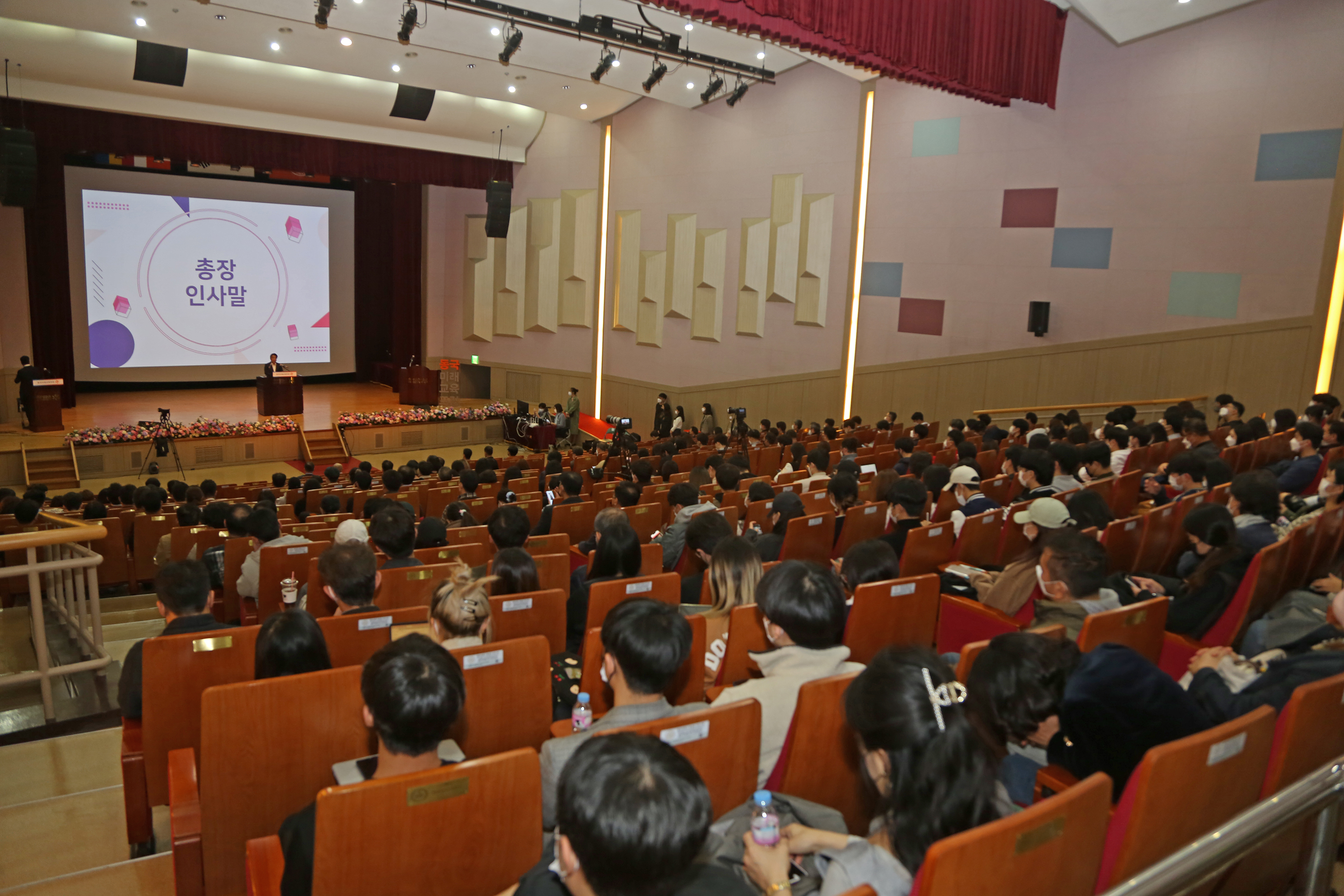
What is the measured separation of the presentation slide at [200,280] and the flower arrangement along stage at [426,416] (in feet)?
10.6

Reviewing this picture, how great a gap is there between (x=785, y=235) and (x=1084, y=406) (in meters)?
5.81

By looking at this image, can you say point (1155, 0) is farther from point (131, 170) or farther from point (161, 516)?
point (131, 170)

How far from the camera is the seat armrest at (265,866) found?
1976mm

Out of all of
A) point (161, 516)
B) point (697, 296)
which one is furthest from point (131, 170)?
point (161, 516)

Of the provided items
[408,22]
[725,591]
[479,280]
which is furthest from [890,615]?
[479,280]

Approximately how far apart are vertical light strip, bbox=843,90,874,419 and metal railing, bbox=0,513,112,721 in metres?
11.2

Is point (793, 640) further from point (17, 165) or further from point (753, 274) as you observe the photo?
point (17, 165)

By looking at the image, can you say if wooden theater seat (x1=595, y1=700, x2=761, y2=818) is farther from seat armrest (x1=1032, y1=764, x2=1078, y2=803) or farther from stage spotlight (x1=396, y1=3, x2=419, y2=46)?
stage spotlight (x1=396, y1=3, x2=419, y2=46)

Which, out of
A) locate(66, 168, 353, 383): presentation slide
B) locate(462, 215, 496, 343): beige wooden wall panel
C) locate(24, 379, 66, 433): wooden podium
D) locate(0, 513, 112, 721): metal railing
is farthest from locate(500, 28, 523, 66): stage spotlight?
locate(0, 513, 112, 721): metal railing

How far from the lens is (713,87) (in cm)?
1479

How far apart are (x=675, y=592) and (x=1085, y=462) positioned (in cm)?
399

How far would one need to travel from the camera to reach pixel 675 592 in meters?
3.73

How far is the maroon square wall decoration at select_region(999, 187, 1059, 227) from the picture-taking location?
38.8 feet

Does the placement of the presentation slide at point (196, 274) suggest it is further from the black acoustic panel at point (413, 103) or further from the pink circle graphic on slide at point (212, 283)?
the black acoustic panel at point (413, 103)
